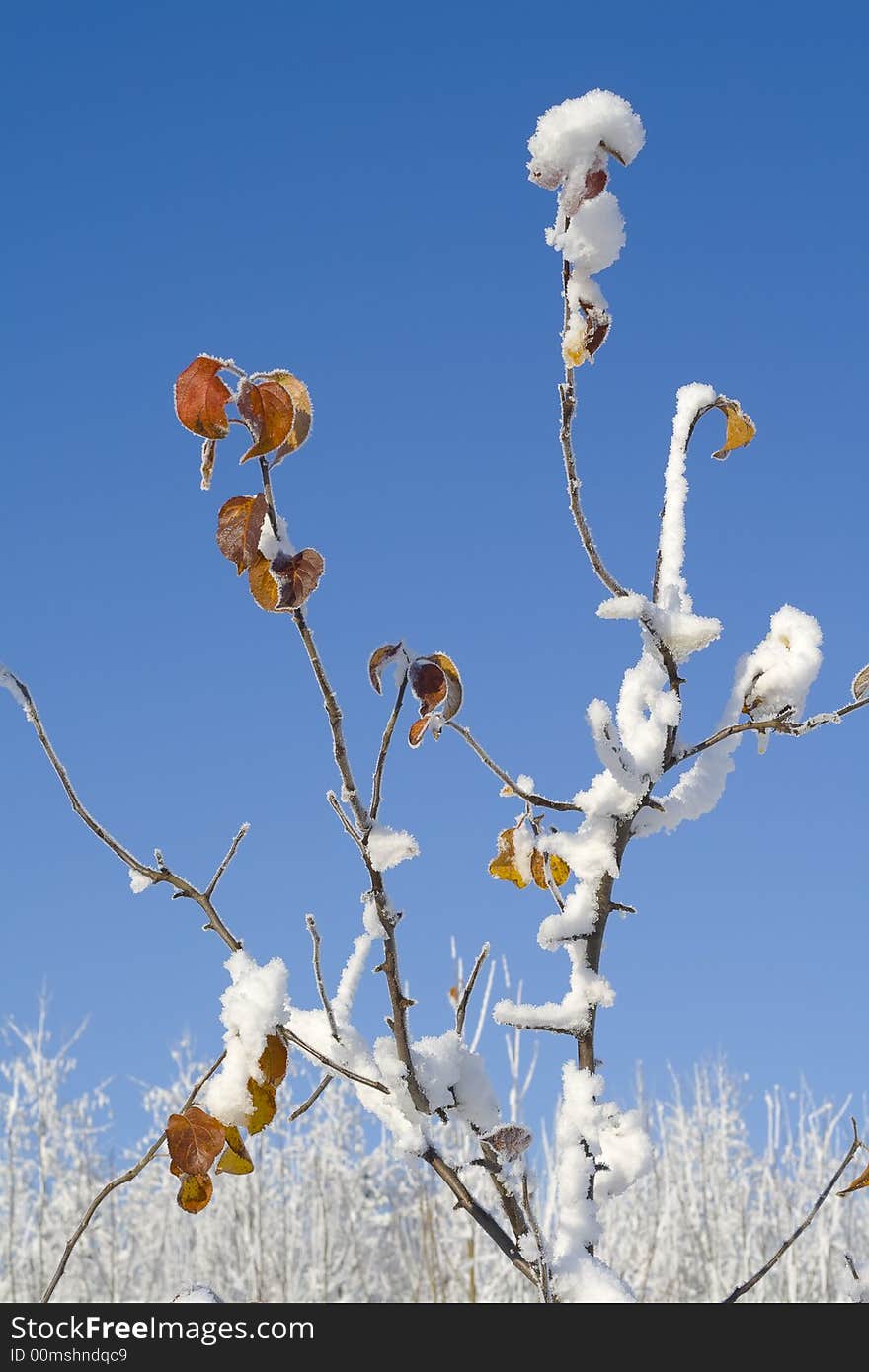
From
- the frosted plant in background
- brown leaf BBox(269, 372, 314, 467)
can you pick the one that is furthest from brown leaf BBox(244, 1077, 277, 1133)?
brown leaf BBox(269, 372, 314, 467)

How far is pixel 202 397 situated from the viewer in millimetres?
1186

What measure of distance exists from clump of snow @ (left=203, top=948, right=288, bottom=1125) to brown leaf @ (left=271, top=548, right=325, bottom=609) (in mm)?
470

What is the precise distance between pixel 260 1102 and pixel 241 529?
669 mm

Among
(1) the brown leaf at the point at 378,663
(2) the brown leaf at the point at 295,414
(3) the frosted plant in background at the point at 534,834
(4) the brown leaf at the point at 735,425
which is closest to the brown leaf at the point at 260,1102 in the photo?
(3) the frosted plant in background at the point at 534,834

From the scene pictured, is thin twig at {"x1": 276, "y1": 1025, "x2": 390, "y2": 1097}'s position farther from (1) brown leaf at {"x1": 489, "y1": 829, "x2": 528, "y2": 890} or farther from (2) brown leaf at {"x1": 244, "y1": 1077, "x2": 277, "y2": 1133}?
(1) brown leaf at {"x1": 489, "y1": 829, "x2": 528, "y2": 890}

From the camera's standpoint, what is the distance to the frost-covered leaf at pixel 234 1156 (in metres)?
1.35

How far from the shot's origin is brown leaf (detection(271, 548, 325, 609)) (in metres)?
1.19

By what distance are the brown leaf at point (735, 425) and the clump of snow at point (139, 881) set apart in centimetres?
96
